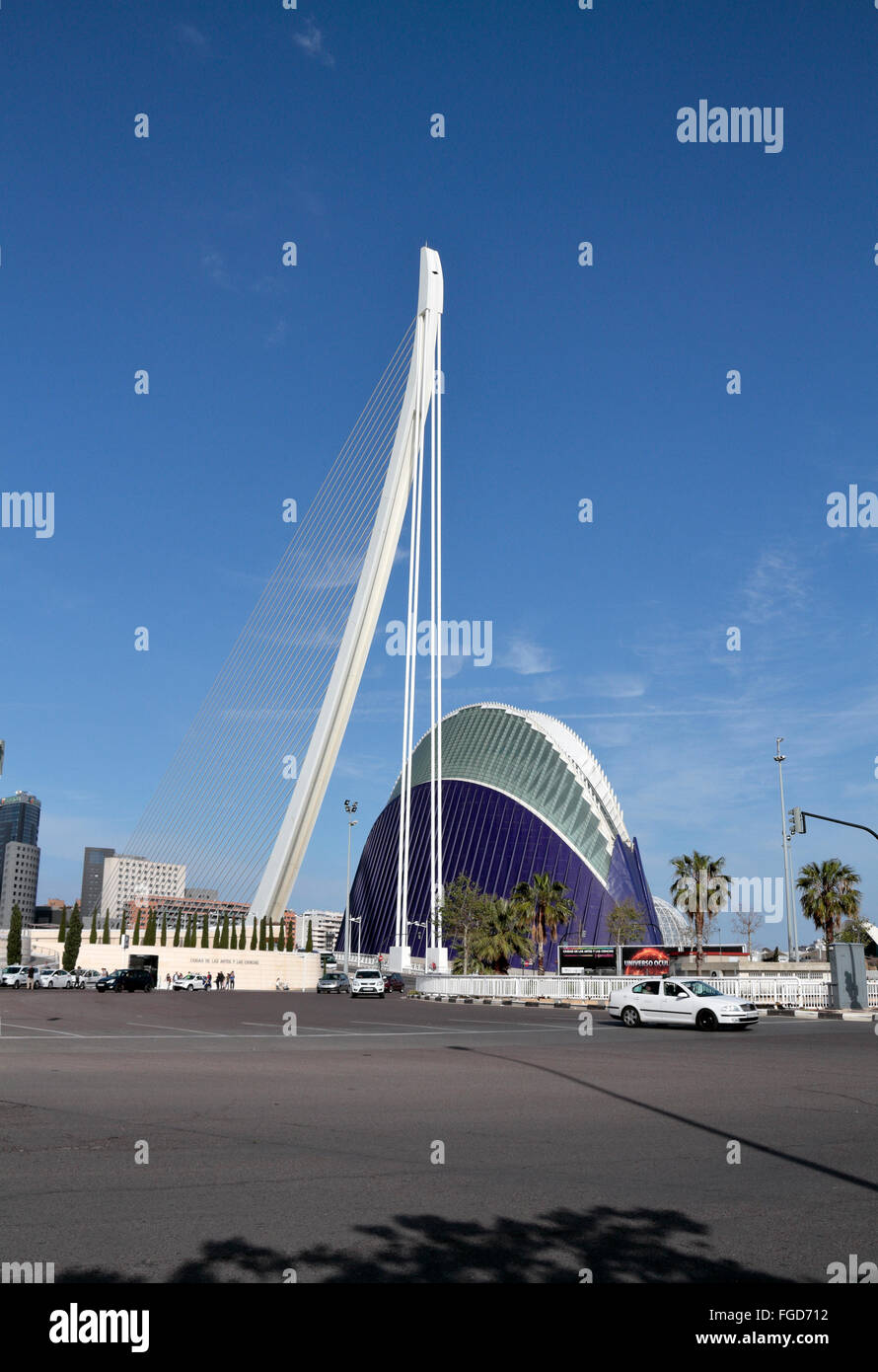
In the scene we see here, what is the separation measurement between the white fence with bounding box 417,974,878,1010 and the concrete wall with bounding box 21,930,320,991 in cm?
1945

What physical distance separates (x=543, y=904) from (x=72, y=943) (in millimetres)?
31653

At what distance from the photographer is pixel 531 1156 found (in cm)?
870

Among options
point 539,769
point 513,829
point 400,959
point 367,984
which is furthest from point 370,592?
point 539,769

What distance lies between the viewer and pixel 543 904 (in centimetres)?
6488

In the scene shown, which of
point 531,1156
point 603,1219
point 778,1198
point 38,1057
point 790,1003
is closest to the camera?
point 603,1219

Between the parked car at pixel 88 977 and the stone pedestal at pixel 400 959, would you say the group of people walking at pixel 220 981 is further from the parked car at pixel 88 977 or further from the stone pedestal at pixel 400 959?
the stone pedestal at pixel 400 959

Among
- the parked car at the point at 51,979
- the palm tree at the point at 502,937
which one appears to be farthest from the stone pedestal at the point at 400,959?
the parked car at the point at 51,979

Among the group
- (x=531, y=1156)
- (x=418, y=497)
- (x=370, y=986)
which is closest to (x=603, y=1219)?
(x=531, y=1156)

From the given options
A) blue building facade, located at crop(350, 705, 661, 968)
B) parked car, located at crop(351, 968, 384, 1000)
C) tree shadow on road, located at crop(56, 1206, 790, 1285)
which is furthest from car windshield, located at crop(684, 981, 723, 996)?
blue building facade, located at crop(350, 705, 661, 968)

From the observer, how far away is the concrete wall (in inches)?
2781

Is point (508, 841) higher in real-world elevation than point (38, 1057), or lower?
higher

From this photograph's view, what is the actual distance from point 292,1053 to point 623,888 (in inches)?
3116
